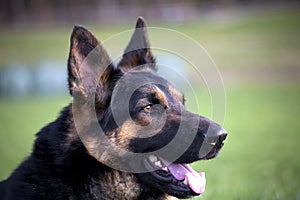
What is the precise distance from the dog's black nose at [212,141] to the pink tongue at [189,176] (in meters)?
0.24

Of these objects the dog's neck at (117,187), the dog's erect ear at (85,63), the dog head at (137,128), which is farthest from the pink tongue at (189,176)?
the dog's erect ear at (85,63)

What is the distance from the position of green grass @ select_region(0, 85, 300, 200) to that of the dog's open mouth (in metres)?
1.73

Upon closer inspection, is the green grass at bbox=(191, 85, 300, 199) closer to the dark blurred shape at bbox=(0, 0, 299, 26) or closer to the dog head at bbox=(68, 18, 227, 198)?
the dog head at bbox=(68, 18, 227, 198)

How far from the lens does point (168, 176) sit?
416cm

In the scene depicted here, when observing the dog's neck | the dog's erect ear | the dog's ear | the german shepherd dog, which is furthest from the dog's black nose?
the dog's ear

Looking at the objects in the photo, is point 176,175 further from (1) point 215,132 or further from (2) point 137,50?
(2) point 137,50

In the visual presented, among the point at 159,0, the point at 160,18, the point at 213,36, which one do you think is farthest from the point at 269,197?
the point at 159,0

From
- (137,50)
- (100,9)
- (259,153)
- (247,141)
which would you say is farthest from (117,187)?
(100,9)

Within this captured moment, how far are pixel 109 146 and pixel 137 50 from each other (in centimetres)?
148

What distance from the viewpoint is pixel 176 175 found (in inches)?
166

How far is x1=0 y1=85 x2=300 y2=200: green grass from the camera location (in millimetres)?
6593

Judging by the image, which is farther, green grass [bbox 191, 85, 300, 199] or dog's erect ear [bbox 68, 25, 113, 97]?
green grass [bbox 191, 85, 300, 199]

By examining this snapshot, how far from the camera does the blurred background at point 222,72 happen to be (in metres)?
8.23

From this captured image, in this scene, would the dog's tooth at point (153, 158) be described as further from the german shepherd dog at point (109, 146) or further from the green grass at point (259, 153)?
the green grass at point (259, 153)
